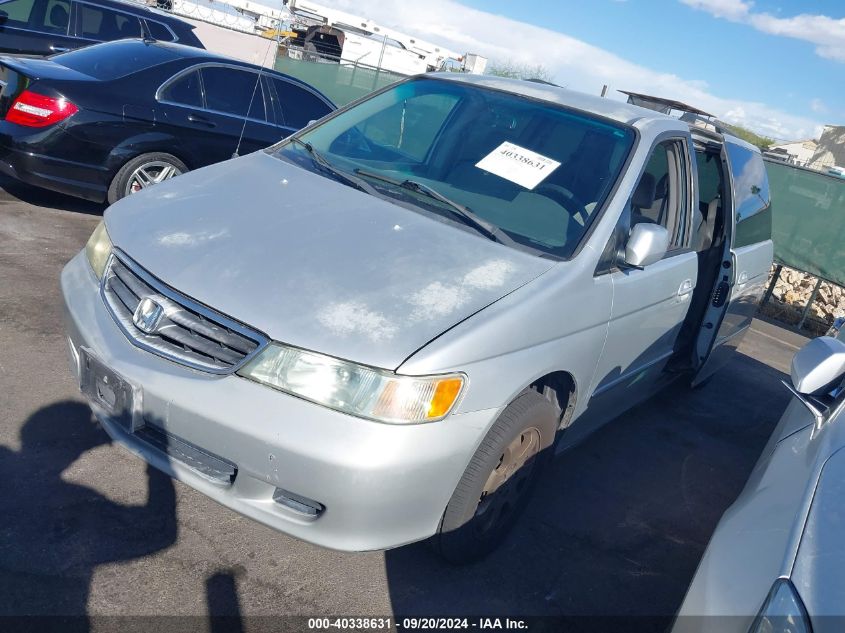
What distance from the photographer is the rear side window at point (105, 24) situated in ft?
33.8

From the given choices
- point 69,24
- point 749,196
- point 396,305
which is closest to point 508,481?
point 396,305

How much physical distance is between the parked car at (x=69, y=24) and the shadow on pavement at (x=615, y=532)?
9.10 metres

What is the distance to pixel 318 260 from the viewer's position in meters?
2.72

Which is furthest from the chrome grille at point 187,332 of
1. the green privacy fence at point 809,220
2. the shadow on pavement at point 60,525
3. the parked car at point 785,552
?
the green privacy fence at point 809,220

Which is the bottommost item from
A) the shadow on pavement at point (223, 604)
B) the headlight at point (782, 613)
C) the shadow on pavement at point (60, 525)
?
the shadow on pavement at point (60, 525)

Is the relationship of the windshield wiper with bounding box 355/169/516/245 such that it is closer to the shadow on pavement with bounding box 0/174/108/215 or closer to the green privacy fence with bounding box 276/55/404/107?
the shadow on pavement with bounding box 0/174/108/215

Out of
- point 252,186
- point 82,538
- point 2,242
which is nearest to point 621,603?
point 82,538

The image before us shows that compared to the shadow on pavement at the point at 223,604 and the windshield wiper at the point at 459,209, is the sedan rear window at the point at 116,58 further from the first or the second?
the shadow on pavement at the point at 223,604

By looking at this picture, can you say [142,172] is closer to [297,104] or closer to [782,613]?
[297,104]

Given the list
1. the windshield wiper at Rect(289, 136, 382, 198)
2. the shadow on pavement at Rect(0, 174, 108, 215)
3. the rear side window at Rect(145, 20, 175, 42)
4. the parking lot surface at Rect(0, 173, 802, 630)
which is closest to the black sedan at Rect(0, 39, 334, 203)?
the shadow on pavement at Rect(0, 174, 108, 215)

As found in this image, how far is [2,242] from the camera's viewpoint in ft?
17.5

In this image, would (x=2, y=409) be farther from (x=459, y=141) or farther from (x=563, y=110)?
(x=563, y=110)

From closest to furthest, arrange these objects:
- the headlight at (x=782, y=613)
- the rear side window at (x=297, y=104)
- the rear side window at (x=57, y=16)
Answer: the headlight at (x=782, y=613)
the rear side window at (x=297, y=104)
the rear side window at (x=57, y=16)

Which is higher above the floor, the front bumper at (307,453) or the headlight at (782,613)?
the headlight at (782,613)
